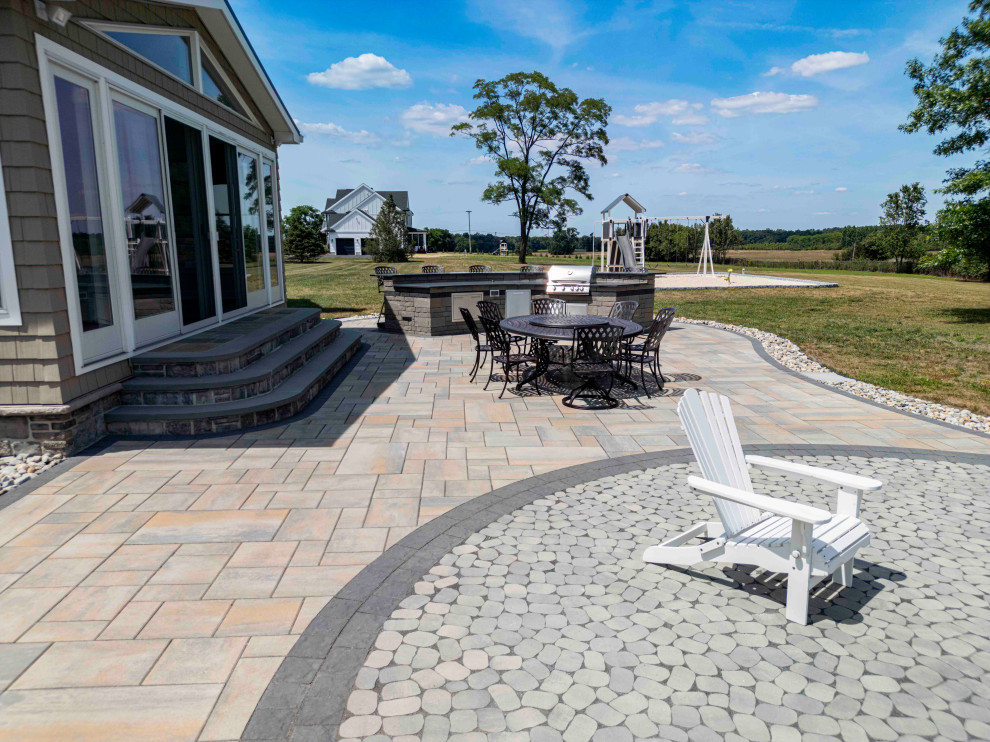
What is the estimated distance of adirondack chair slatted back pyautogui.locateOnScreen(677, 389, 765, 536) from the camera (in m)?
3.07

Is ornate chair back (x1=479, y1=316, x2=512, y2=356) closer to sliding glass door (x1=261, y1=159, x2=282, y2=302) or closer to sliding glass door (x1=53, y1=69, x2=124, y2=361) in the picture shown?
sliding glass door (x1=53, y1=69, x2=124, y2=361)

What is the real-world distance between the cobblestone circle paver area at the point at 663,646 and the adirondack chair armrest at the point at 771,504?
542 millimetres

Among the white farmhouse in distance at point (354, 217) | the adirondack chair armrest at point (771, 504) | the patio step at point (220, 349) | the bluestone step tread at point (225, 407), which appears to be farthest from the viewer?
the white farmhouse in distance at point (354, 217)

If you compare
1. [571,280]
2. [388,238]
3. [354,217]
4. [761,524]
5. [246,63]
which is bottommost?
[761,524]

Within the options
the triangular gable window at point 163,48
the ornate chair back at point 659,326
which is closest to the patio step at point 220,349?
the triangular gable window at point 163,48

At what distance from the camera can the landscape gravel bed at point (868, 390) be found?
6270mm

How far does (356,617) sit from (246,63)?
8.18 m

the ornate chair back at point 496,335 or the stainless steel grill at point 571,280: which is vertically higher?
the stainless steel grill at point 571,280

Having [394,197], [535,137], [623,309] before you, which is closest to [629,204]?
[535,137]

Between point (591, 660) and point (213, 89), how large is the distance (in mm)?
8389

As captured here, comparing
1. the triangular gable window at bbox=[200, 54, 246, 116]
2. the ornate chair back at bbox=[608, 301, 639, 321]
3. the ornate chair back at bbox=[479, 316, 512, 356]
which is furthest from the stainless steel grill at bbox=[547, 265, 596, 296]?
the triangular gable window at bbox=[200, 54, 246, 116]

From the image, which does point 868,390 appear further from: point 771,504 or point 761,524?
point 771,504

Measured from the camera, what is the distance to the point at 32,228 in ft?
14.6

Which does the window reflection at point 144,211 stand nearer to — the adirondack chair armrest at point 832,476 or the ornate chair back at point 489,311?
the ornate chair back at point 489,311
